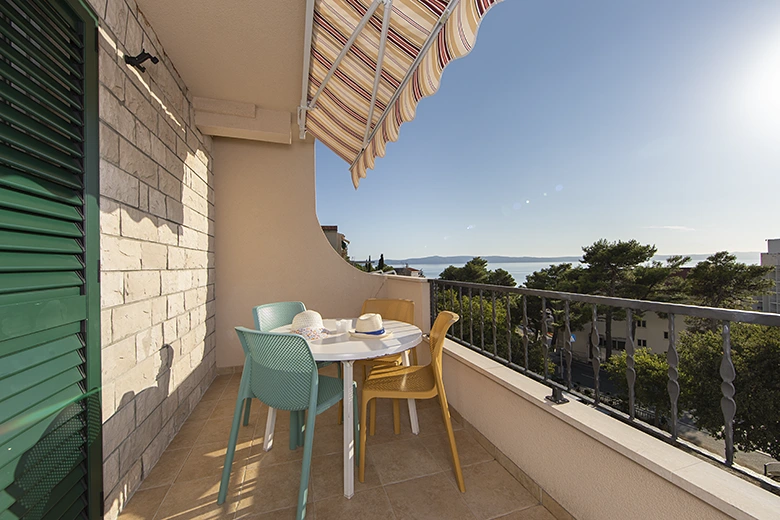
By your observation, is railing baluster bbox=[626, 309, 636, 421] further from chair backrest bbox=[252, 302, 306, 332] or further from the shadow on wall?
the shadow on wall

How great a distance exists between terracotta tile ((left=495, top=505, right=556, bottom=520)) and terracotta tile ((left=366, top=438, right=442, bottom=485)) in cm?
52

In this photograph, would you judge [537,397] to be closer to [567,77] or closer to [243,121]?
[243,121]

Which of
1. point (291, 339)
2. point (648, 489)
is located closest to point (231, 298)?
point (291, 339)

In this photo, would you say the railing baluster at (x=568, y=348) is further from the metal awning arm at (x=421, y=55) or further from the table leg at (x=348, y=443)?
the metal awning arm at (x=421, y=55)

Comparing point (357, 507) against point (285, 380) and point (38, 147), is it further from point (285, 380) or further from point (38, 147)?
point (38, 147)

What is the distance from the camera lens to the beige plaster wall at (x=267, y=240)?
4.11 m

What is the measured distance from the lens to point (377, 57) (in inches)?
92.7

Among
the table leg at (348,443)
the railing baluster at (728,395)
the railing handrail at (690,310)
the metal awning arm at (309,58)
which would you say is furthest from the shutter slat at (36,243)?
the railing baluster at (728,395)

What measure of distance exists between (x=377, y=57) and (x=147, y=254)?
2.25 meters

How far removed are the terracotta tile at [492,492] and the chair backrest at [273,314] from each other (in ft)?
6.45

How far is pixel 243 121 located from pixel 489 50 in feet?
42.0

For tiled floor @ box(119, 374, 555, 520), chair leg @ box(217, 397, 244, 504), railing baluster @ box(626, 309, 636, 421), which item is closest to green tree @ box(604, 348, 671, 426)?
tiled floor @ box(119, 374, 555, 520)

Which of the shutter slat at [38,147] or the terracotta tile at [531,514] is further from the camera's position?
the terracotta tile at [531,514]

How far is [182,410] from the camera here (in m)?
2.81
